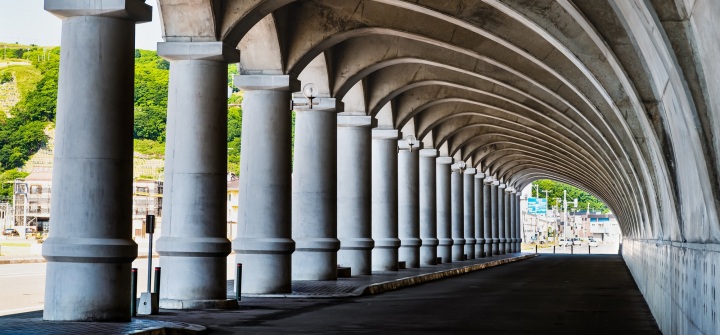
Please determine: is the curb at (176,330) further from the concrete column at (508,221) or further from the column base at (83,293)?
the concrete column at (508,221)

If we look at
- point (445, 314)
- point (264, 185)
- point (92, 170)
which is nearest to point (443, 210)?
point (264, 185)

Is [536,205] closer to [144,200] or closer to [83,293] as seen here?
[144,200]

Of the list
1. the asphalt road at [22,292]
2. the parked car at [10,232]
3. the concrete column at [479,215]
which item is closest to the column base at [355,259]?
the asphalt road at [22,292]

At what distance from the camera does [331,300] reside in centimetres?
2259

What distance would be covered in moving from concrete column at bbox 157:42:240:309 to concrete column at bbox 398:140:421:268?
22563 millimetres

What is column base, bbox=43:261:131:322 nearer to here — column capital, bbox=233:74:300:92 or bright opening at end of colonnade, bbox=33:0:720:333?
bright opening at end of colonnade, bbox=33:0:720:333

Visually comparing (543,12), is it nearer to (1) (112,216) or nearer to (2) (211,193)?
(2) (211,193)

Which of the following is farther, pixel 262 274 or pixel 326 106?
pixel 326 106

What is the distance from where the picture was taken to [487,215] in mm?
70000

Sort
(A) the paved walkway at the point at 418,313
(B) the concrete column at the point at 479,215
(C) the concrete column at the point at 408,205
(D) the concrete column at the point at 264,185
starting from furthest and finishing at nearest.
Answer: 1. (B) the concrete column at the point at 479,215
2. (C) the concrete column at the point at 408,205
3. (D) the concrete column at the point at 264,185
4. (A) the paved walkway at the point at 418,313

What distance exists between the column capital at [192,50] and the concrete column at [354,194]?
14.0 m

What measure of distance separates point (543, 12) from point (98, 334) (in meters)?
11.7

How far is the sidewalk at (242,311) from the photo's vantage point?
43.8 feet

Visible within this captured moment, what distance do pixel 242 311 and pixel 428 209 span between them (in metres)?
28.4
